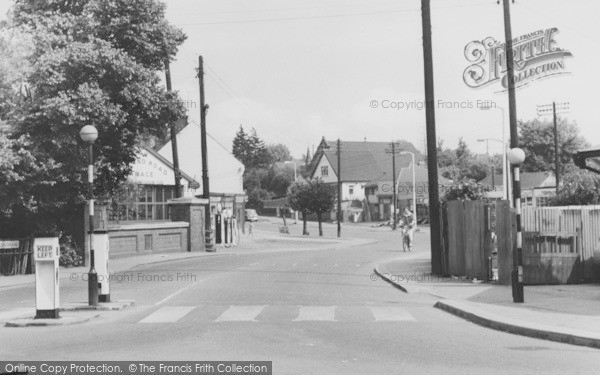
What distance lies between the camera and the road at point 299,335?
367 inches

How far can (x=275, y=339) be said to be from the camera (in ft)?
36.2

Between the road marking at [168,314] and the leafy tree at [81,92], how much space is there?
11.7 meters

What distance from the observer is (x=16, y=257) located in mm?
26781

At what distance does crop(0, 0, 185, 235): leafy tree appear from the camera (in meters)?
26.2

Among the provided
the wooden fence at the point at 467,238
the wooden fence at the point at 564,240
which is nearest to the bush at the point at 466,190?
the wooden fence at the point at 467,238

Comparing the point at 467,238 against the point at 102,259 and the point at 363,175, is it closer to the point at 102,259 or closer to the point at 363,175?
the point at 102,259

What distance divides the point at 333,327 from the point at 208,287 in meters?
8.40

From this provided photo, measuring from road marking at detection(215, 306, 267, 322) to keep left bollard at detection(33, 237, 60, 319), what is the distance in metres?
3.07

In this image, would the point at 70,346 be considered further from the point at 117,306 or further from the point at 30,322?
the point at 117,306

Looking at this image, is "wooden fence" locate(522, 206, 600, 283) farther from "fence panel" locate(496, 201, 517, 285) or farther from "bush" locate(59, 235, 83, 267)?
"bush" locate(59, 235, 83, 267)

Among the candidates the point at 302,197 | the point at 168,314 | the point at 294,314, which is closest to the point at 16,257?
the point at 168,314

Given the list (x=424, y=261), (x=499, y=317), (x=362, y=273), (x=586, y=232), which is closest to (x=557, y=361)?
(x=499, y=317)

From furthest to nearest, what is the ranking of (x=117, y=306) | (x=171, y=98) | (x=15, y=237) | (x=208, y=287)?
(x=171, y=98), (x=15, y=237), (x=208, y=287), (x=117, y=306)

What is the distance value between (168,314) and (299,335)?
13.0ft
